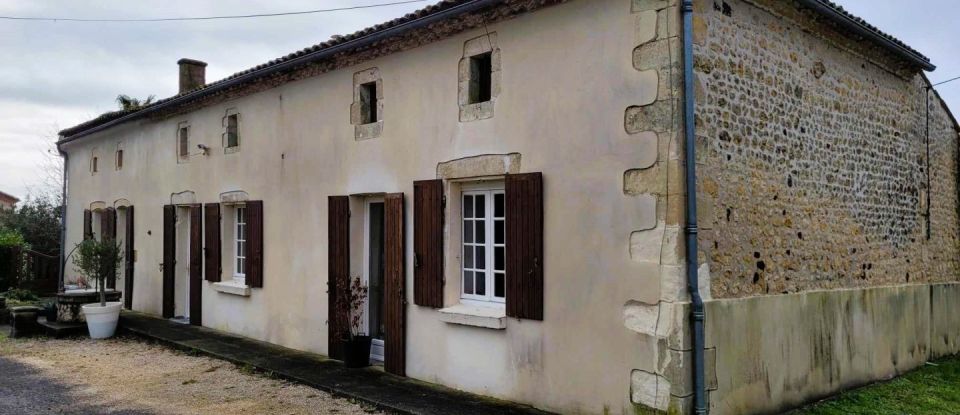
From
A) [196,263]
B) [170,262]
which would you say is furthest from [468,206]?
[170,262]

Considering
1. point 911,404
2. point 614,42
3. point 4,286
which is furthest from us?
point 4,286

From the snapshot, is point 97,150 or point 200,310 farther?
point 97,150

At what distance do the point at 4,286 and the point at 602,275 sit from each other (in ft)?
43.9

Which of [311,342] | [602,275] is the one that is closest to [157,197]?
[311,342]

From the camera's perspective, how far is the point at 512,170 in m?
6.11

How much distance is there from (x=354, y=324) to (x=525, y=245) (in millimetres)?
2834

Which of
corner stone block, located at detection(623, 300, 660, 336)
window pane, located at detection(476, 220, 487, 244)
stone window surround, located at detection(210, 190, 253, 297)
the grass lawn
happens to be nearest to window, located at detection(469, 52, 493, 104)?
window pane, located at detection(476, 220, 487, 244)

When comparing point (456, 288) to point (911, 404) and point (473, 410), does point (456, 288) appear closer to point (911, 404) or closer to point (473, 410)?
point (473, 410)

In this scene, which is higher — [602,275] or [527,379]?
[602,275]

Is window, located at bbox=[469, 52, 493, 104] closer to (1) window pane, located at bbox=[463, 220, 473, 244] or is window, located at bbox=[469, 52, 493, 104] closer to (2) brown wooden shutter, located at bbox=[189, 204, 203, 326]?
(1) window pane, located at bbox=[463, 220, 473, 244]

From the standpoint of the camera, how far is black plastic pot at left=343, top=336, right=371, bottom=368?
295 inches

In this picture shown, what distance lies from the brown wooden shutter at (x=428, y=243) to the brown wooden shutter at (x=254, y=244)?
3.31m

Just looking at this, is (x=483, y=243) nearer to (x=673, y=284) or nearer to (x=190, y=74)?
(x=673, y=284)

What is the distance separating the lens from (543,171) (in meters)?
5.89
